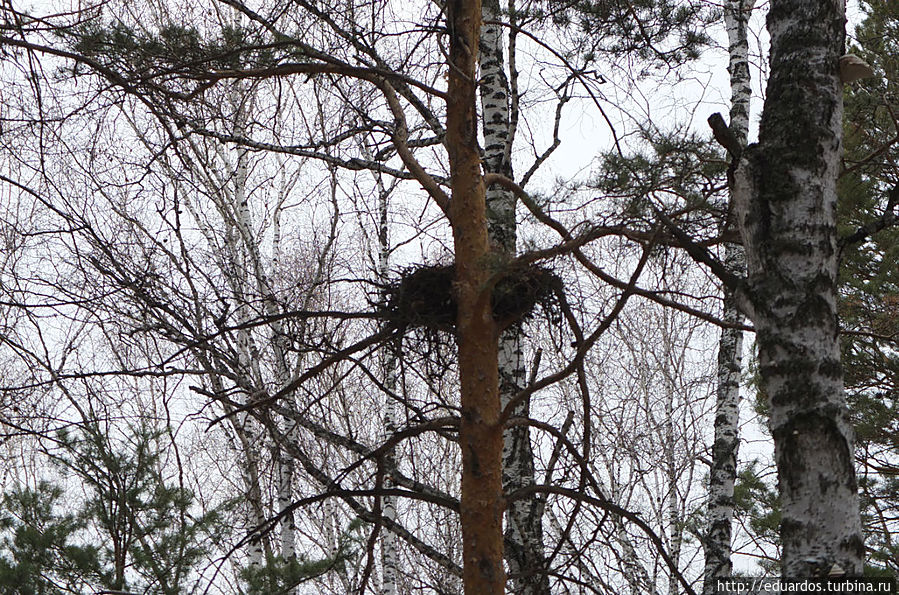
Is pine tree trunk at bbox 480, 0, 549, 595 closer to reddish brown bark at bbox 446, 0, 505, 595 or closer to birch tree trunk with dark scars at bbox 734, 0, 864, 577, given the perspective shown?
reddish brown bark at bbox 446, 0, 505, 595

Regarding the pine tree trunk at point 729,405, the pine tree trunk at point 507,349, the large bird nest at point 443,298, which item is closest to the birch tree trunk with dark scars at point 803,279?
the large bird nest at point 443,298

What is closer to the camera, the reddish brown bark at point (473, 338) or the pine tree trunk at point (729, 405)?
the reddish brown bark at point (473, 338)

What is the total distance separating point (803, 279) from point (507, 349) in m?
2.22

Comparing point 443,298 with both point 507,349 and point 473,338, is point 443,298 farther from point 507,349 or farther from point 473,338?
point 507,349

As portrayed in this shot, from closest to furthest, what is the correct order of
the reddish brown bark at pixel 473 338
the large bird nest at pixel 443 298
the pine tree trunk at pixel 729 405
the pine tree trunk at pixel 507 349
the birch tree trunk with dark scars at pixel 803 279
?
1. the birch tree trunk with dark scars at pixel 803 279
2. the reddish brown bark at pixel 473 338
3. the large bird nest at pixel 443 298
4. the pine tree trunk at pixel 507 349
5. the pine tree trunk at pixel 729 405

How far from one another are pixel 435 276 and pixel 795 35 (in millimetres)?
1508

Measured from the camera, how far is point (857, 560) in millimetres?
2289

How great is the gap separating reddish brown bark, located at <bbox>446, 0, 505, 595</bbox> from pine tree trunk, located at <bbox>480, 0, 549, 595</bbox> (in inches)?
33.8

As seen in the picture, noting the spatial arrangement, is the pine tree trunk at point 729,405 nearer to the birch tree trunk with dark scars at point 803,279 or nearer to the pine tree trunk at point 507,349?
the pine tree trunk at point 507,349

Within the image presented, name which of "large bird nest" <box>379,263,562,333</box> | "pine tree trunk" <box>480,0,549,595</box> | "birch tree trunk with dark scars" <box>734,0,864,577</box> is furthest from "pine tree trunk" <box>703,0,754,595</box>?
"birch tree trunk with dark scars" <box>734,0,864,577</box>

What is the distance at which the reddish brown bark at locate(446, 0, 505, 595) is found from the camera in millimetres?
2893

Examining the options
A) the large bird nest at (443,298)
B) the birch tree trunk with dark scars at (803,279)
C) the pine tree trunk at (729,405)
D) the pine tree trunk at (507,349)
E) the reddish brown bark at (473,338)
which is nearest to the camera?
the birch tree trunk with dark scars at (803,279)

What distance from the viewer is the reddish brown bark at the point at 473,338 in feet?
9.49

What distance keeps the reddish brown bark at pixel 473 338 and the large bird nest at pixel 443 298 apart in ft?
0.41
